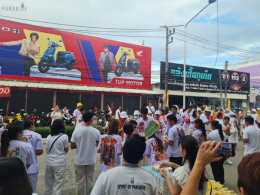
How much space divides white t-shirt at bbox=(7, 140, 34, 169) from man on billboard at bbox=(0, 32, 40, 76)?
1606 centimetres

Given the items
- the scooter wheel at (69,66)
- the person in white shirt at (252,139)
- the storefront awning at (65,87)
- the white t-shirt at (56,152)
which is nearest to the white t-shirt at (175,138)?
the person in white shirt at (252,139)

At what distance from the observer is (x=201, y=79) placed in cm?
2623

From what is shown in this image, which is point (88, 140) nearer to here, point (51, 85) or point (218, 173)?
point (218, 173)

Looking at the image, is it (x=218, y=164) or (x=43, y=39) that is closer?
(x=218, y=164)

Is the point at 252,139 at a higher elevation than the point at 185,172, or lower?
lower

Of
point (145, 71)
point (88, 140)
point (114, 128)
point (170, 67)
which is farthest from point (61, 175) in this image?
point (170, 67)

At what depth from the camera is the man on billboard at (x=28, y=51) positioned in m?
16.8

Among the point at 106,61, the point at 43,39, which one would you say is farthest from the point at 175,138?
the point at 106,61

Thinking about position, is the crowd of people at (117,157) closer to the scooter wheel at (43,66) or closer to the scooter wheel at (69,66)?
the scooter wheel at (43,66)

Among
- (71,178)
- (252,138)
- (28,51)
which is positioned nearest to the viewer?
(252,138)

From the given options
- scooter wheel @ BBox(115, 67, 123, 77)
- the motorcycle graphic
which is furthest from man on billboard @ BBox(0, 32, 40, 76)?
scooter wheel @ BBox(115, 67, 123, 77)

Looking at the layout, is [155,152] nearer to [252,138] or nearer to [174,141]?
[174,141]

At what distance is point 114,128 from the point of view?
3822 mm

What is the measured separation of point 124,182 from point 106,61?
20.1 m
